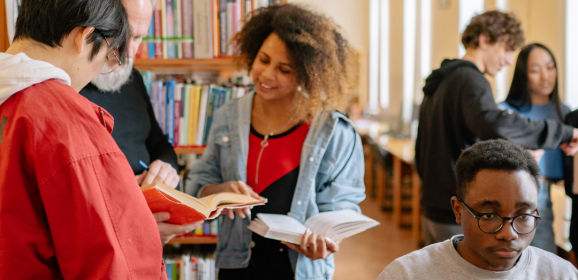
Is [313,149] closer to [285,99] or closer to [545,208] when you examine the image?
[285,99]

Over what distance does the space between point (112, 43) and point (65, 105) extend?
20 centimetres

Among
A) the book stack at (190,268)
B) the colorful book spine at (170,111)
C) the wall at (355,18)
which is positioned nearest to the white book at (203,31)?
the colorful book spine at (170,111)

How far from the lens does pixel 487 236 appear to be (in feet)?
3.54

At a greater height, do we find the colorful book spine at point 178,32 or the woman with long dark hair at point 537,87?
the colorful book spine at point 178,32

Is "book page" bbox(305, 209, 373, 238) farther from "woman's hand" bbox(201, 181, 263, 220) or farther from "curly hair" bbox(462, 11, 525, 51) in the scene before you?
"curly hair" bbox(462, 11, 525, 51)

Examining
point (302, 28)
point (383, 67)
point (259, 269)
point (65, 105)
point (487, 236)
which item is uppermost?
point (383, 67)

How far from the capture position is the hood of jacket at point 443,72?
1948 millimetres

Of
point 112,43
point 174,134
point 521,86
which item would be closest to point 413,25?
point 521,86

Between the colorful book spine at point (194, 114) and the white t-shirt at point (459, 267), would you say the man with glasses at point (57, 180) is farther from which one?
the colorful book spine at point (194, 114)

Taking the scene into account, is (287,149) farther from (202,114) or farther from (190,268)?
(190,268)

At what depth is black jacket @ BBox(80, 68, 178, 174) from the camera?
1459mm

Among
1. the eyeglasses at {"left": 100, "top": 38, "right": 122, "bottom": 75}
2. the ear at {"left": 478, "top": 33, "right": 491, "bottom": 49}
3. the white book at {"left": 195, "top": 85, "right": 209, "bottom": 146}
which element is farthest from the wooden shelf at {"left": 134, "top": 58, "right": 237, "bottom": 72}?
the ear at {"left": 478, "top": 33, "right": 491, "bottom": 49}

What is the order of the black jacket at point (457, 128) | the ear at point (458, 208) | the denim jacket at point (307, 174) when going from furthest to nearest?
the black jacket at point (457, 128) < the denim jacket at point (307, 174) < the ear at point (458, 208)

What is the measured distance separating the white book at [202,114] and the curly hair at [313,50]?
1.47 feet
